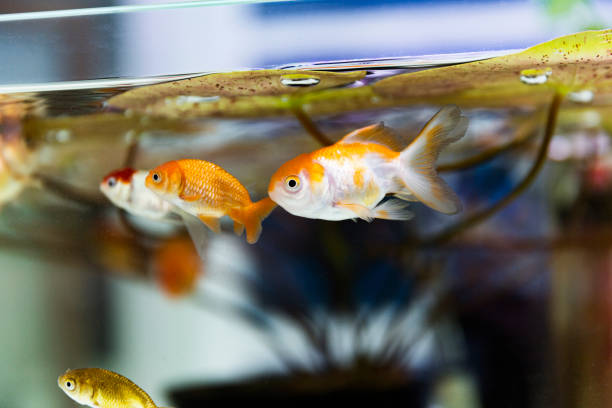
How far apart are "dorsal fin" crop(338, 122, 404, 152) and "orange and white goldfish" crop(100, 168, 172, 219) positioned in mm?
250

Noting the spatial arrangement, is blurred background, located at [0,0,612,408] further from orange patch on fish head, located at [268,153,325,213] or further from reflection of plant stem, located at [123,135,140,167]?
orange patch on fish head, located at [268,153,325,213]

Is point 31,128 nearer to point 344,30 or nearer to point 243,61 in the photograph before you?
point 243,61

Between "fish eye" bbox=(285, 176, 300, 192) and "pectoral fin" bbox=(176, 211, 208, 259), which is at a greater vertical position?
"fish eye" bbox=(285, 176, 300, 192)

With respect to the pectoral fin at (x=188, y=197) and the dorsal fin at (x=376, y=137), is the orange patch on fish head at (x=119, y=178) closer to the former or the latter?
the pectoral fin at (x=188, y=197)

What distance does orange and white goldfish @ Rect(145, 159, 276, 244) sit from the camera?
49cm

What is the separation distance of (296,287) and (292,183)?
1.61 feet

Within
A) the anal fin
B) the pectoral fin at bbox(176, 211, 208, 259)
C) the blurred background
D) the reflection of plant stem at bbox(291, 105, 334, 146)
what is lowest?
the blurred background

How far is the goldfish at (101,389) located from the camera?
0.54 m

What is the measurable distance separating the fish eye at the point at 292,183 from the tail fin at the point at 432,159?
0.11 meters

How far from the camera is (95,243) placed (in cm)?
85

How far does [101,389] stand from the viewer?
546 millimetres

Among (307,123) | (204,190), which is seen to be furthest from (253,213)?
(307,123)

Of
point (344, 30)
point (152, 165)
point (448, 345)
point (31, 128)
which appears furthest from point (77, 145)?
point (448, 345)

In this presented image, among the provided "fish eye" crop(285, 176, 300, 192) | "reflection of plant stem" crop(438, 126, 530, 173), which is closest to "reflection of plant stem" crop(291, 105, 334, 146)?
"reflection of plant stem" crop(438, 126, 530, 173)
